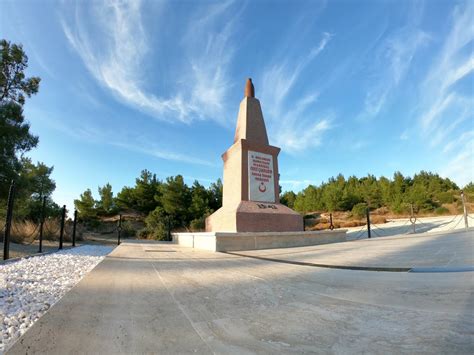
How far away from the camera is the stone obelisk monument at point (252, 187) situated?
33.0 ft

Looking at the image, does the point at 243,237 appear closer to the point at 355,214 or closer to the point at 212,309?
the point at 212,309

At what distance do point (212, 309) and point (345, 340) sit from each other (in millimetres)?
982

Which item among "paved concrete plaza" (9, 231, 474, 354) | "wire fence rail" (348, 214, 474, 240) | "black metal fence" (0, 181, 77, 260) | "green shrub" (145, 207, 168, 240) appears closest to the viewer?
"paved concrete plaza" (9, 231, 474, 354)

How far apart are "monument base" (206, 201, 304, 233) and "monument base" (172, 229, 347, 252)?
3.88 feet

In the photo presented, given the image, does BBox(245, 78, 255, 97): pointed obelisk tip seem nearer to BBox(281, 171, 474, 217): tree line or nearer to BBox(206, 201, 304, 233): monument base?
BBox(206, 201, 304, 233): monument base

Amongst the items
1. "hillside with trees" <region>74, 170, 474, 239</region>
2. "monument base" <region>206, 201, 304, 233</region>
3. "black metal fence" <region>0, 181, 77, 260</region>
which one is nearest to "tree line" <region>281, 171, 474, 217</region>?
"hillside with trees" <region>74, 170, 474, 239</region>

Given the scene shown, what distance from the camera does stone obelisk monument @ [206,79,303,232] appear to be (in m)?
10.1

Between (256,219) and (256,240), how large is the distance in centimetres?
165

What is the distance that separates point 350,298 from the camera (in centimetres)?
201

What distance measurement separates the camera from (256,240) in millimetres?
8484

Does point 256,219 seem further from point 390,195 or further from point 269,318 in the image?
point 390,195

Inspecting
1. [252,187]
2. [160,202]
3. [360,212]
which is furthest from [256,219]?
[360,212]

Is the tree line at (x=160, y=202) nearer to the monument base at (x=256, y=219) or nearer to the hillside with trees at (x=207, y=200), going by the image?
the hillside with trees at (x=207, y=200)

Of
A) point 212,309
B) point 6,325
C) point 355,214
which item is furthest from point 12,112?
point 355,214
